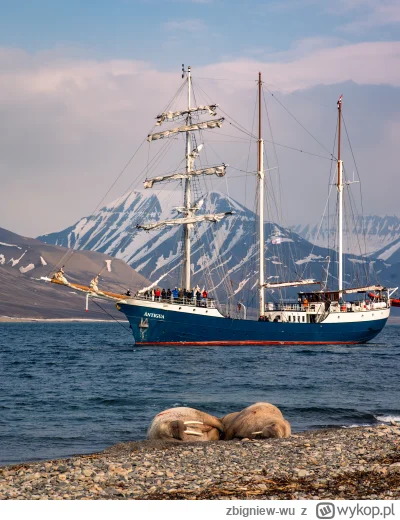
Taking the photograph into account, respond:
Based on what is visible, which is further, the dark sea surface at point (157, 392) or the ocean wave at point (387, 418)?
the ocean wave at point (387, 418)

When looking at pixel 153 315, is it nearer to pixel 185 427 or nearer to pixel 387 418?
pixel 387 418

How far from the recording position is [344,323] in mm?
93688

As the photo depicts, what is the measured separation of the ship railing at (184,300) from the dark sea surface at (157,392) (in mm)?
12199

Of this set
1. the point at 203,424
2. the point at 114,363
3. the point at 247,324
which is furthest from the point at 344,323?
the point at 203,424

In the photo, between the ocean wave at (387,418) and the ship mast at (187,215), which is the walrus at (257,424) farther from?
the ship mast at (187,215)

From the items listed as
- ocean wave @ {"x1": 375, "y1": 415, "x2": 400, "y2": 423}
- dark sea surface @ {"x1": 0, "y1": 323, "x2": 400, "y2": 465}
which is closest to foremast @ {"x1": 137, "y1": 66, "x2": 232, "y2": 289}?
dark sea surface @ {"x1": 0, "y1": 323, "x2": 400, "y2": 465}

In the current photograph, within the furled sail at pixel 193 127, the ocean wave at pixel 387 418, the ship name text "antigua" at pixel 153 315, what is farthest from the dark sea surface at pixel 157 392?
the furled sail at pixel 193 127

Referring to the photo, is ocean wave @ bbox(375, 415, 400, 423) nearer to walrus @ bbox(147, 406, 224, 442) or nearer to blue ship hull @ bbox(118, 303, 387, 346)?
walrus @ bbox(147, 406, 224, 442)

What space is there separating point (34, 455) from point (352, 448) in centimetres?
929

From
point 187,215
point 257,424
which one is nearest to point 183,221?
point 187,215

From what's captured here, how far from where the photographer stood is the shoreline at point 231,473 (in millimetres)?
14625

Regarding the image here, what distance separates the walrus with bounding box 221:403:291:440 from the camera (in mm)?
23734

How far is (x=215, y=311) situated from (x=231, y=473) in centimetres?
6903

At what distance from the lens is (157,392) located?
41.9m
